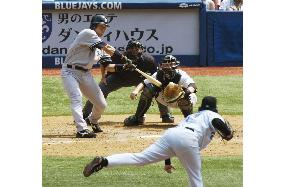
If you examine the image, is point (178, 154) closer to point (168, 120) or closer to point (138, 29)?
point (168, 120)

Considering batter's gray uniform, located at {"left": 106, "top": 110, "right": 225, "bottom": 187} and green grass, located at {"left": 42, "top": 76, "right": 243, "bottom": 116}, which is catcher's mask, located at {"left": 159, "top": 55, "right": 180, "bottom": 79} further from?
batter's gray uniform, located at {"left": 106, "top": 110, "right": 225, "bottom": 187}

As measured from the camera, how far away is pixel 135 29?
21562 millimetres

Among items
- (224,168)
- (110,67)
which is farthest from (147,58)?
(224,168)

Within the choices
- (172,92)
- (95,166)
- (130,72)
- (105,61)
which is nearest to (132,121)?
(130,72)

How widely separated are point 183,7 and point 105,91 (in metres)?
8.63

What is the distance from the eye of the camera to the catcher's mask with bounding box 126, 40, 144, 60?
41.1 feet

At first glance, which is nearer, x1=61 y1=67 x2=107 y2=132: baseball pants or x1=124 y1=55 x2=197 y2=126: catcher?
x1=61 y1=67 x2=107 y2=132: baseball pants

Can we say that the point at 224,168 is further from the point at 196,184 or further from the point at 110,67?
the point at 110,67

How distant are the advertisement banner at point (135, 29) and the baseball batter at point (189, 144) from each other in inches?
537

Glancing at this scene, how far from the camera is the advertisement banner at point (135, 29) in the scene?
21344 mm

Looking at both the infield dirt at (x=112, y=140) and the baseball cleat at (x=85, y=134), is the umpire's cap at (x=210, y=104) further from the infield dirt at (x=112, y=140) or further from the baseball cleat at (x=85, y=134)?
the baseball cleat at (x=85, y=134)

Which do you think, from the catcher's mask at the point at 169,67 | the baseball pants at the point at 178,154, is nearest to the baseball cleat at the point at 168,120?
the catcher's mask at the point at 169,67

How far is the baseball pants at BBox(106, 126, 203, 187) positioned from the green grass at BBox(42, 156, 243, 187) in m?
0.77

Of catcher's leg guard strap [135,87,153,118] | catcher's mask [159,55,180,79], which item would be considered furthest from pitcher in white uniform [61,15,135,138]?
catcher's leg guard strap [135,87,153,118]
